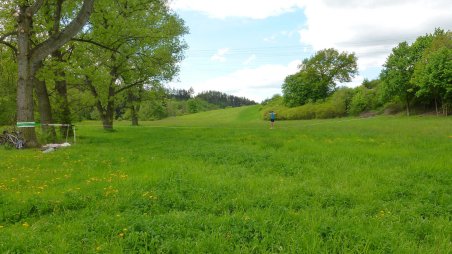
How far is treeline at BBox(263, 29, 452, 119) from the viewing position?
40.5m

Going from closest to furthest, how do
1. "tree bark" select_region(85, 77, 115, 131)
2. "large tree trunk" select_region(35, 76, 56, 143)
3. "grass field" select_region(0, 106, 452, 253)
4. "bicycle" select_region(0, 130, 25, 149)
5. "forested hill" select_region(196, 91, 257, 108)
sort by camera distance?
"grass field" select_region(0, 106, 452, 253) < "bicycle" select_region(0, 130, 25, 149) < "large tree trunk" select_region(35, 76, 56, 143) < "tree bark" select_region(85, 77, 115, 131) < "forested hill" select_region(196, 91, 257, 108)

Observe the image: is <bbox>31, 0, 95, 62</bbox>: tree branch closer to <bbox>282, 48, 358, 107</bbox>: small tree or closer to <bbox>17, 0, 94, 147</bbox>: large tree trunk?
<bbox>17, 0, 94, 147</bbox>: large tree trunk

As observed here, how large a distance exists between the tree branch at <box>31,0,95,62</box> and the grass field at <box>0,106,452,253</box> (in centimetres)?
589

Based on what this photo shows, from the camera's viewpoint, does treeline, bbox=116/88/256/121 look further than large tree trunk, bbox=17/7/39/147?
Yes

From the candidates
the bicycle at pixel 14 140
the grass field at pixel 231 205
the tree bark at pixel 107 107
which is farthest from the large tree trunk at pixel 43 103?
the grass field at pixel 231 205

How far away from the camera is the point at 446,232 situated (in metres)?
5.12

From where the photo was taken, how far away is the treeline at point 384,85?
40531 millimetres

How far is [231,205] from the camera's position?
6406mm

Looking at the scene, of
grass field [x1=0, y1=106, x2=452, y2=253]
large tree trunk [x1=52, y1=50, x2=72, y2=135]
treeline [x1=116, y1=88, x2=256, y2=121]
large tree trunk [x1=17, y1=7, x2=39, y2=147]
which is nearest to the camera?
grass field [x1=0, y1=106, x2=452, y2=253]

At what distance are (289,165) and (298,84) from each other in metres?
69.0

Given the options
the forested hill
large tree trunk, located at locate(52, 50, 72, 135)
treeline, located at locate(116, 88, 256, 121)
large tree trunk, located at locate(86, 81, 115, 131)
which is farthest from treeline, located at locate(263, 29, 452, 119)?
the forested hill

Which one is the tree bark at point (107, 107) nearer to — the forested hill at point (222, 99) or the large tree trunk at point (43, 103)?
the large tree trunk at point (43, 103)

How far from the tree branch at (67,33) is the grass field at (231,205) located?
19.3 feet

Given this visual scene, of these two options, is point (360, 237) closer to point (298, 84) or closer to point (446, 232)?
point (446, 232)
